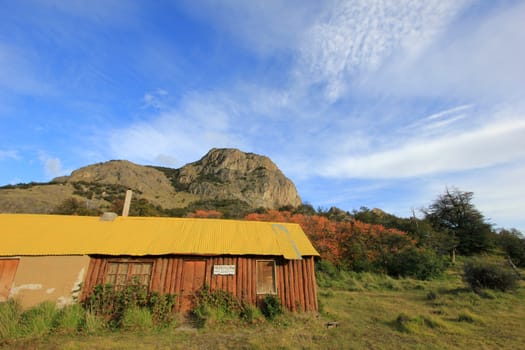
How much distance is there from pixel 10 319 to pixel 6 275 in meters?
2.26

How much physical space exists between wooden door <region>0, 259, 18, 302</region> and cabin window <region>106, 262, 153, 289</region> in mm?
3246

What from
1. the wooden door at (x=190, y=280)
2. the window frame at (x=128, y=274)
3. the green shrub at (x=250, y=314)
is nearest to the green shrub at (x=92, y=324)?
the window frame at (x=128, y=274)

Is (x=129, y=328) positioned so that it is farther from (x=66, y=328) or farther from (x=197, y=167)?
(x=197, y=167)

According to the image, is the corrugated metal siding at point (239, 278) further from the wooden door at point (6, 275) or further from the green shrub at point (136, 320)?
the wooden door at point (6, 275)

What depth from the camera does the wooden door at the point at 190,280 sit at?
9.80m

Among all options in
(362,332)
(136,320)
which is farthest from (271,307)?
(136,320)

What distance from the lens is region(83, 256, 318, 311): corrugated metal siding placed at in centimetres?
984

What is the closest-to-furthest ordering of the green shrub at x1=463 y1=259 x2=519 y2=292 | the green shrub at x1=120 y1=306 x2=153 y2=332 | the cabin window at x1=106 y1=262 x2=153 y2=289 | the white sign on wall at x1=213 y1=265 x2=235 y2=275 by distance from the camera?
1. the green shrub at x1=120 y1=306 x2=153 y2=332
2. the cabin window at x1=106 y1=262 x2=153 y2=289
3. the white sign on wall at x1=213 y1=265 x2=235 y2=275
4. the green shrub at x1=463 y1=259 x2=519 y2=292

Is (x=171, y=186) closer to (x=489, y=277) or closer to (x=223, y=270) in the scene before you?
(x=223, y=270)

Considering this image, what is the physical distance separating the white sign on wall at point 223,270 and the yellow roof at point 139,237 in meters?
0.62

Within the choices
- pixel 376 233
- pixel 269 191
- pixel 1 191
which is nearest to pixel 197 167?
pixel 269 191

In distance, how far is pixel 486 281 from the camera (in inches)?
554

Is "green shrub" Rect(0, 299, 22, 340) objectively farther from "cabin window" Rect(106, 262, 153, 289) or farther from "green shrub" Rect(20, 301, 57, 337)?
Answer: "cabin window" Rect(106, 262, 153, 289)

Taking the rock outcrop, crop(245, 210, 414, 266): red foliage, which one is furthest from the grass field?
the rock outcrop
